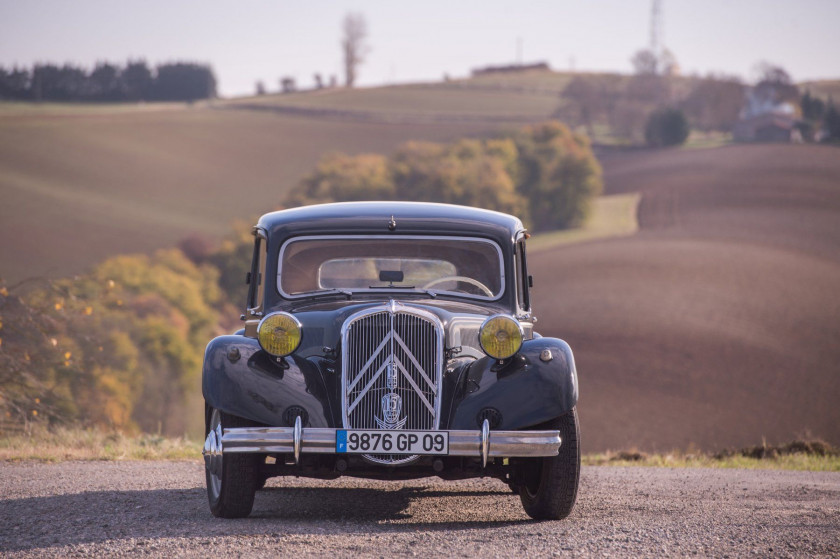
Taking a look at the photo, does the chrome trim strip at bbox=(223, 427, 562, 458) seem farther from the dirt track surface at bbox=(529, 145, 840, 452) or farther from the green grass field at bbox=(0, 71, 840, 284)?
the green grass field at bbox=(0, 71, 840, 284)

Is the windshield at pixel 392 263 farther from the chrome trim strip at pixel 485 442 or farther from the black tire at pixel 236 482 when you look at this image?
the chrome trim strip at pixel 485 442

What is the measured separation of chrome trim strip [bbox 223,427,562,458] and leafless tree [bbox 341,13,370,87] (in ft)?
350

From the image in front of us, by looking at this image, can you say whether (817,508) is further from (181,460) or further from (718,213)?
(718,213)

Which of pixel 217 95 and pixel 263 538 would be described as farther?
pixel 217 95

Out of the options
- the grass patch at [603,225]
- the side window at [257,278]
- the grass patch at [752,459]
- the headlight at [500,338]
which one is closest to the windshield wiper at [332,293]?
the side window at [257,278]

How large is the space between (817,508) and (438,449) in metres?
→ 2.78

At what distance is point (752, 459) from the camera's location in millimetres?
12602

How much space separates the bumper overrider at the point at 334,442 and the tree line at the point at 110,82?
7230 centimetres

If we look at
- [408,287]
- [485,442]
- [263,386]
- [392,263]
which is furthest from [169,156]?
[485,442]

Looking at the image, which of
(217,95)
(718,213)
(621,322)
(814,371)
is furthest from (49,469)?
(217,95)

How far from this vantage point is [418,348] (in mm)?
6273

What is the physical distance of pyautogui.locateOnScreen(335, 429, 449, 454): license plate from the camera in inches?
232

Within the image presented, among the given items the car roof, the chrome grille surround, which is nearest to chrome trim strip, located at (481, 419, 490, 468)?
the chrome grille surround

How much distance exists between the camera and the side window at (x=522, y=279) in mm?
7820
